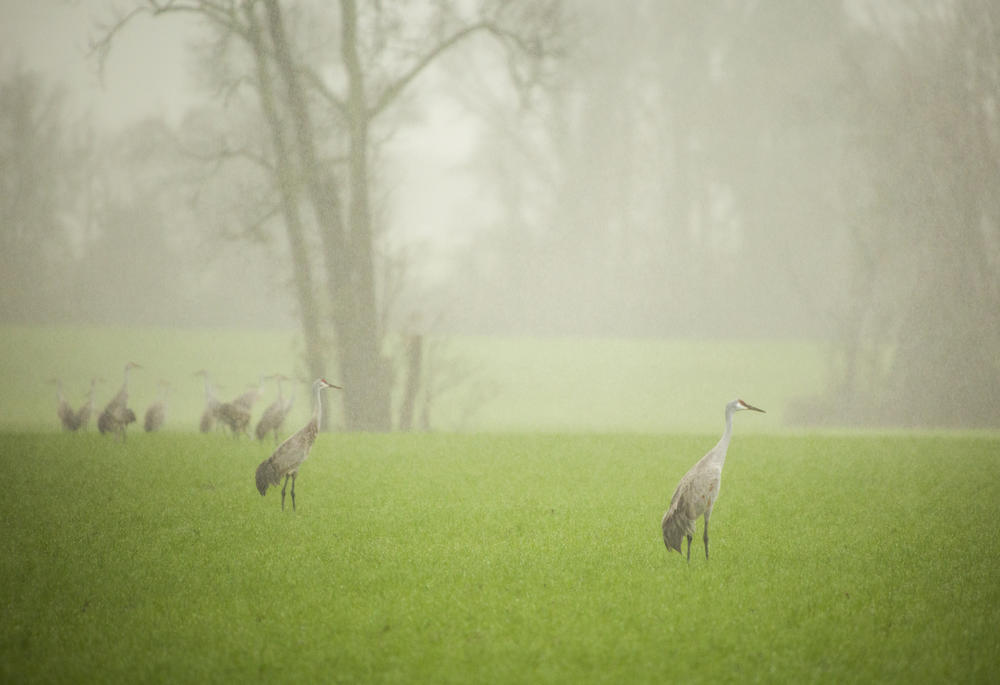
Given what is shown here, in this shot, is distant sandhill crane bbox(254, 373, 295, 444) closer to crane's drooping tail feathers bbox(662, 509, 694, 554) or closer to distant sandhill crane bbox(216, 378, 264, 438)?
distant sandhill crane bbox(216, 378, 264, 438)

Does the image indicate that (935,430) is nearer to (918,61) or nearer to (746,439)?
(746,439)

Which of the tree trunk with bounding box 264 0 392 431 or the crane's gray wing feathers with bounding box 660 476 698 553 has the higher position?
the tree trunk with bounding box 264 0 392 431

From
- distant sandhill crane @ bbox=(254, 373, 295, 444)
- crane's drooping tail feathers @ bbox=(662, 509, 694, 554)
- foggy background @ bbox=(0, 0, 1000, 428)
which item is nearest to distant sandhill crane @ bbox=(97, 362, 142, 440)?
distant sandhill crane @ bbox=(254, 373, 295, 444)

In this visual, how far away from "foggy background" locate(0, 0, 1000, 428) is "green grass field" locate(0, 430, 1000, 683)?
8.28 metres

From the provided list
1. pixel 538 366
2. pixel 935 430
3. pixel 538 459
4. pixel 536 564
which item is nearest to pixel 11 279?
pixel 538 366

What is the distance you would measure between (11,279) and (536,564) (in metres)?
21.3

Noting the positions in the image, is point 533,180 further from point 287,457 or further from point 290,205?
point 287,457

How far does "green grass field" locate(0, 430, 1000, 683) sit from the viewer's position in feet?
15.3

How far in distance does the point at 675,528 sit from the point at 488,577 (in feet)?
5.23

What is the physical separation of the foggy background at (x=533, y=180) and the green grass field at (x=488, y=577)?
828 cm

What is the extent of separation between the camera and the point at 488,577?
608cm

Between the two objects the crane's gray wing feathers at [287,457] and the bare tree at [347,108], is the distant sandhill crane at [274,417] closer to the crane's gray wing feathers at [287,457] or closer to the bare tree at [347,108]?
the bare tree at [347,108]

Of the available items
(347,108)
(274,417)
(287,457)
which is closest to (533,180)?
(347,108)

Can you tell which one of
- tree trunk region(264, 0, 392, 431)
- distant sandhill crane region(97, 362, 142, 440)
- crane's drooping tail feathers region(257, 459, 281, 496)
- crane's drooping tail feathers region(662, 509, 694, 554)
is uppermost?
tree trunk region(264, 0, 392, 431)
